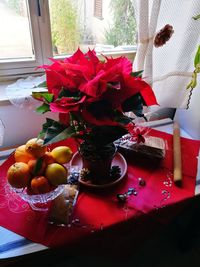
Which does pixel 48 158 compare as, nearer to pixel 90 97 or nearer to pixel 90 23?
pixel 90 97

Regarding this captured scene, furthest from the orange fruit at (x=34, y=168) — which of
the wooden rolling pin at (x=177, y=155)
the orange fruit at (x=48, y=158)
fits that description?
the wooden rolling pin at (x=177, y=155)

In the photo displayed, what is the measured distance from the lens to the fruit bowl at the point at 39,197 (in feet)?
2.06

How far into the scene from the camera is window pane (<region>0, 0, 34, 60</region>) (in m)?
0.99

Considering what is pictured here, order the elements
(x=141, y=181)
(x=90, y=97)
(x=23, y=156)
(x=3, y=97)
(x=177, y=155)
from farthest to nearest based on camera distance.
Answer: (x=3, y=97) < (x=177, y=155) < (x=141, y=181) < (x=23, y=156) < (x=90, y=97)

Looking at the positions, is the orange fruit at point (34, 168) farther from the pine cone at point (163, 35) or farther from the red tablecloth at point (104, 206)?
the pine cone at point (163, 35)

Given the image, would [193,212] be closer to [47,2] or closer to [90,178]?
[90,178]

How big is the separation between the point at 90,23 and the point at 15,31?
354 mm

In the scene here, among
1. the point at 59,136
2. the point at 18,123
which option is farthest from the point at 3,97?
the point at 59,136

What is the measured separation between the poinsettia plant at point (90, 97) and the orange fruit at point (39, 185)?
0.36 ft

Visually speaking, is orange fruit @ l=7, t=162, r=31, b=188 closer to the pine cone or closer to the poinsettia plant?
the poinsettia plant

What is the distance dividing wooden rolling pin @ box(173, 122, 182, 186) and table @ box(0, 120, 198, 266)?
18.7 inches

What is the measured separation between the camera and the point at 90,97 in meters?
0.55

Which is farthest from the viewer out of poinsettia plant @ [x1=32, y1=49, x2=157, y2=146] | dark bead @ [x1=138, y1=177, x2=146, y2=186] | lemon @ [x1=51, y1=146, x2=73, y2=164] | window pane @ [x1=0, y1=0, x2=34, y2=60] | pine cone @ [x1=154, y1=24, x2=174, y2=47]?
window pane @ [x1=0, y1=0, x2=34, y2=60]

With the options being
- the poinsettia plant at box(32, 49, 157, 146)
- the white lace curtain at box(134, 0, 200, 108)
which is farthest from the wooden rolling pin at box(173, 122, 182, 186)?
the poinsettia plant at box(32, 49, 157, 146)
